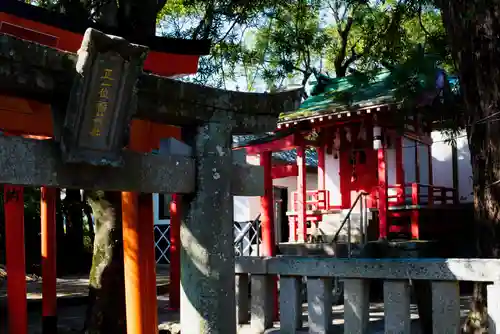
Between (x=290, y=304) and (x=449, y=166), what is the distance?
43.0 feet

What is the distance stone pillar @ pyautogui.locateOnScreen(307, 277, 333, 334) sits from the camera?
4.95m

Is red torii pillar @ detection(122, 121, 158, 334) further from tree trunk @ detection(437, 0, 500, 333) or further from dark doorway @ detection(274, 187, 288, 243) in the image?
dark doorway @ detection(274, 187, 288, 243)

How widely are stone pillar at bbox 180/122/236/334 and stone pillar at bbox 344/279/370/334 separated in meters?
0.94

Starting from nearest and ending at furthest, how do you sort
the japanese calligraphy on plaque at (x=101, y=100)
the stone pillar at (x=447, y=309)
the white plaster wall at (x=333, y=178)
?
the japanese calligraphy on plaque at (x=101, y=100) < the stone pillar at (x=447, y=309) < the white plaster wall at (x=333, y=178)

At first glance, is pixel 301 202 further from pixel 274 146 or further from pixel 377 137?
pixel 274 146

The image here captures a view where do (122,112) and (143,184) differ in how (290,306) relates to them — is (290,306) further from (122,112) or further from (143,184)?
(122,112)

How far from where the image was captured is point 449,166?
55.9ft

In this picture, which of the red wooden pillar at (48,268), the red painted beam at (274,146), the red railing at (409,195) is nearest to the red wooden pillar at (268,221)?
the red painted beam at (274,146)

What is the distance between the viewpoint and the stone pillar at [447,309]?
4387 millimetres

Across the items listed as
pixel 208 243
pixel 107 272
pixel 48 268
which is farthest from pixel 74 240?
pixel 208 243

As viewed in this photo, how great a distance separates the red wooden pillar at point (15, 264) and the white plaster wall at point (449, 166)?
11784 mm

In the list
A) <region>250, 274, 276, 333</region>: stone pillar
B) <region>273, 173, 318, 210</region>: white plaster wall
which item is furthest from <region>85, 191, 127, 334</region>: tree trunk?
<region>273, 173, 318, 210</region>: white plaster wall

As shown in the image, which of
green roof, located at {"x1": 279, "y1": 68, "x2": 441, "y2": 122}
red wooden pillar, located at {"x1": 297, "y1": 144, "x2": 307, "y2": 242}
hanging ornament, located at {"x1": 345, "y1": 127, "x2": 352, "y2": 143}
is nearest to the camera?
green roof, located at {"x1": 279, "y1": 68, "x2": 441, "y2": 122}

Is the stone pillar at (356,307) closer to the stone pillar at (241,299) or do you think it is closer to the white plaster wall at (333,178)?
the stone pillar at (241,299)
